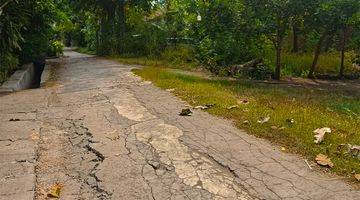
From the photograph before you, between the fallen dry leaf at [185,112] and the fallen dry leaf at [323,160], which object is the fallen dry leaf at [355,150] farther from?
the fallen dry leaf at [185,112]

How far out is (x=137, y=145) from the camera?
577 cm

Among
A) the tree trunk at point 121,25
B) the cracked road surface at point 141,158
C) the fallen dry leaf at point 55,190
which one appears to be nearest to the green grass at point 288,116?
the cracked road surface at point 141,158

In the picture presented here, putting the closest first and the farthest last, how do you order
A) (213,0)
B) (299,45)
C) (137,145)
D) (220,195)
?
(220,195) < (137,145) < (213,0) < (299,45)

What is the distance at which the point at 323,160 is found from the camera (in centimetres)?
496

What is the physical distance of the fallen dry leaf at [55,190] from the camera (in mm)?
4324

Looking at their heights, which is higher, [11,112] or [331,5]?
[331,5]

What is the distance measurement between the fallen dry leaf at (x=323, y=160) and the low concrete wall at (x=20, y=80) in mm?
8390

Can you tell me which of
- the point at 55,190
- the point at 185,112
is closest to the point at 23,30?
the point at 185,112

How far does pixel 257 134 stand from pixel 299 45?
1897 centimetres

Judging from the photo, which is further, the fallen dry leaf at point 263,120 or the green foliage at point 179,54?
the green foliage at point 179,54

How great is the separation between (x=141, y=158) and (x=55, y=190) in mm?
1218

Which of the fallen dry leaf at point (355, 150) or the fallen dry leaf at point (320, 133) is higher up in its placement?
the fallen dry leaf at point (320, 133)

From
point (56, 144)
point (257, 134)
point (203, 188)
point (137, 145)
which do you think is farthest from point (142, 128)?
point (203, 188)

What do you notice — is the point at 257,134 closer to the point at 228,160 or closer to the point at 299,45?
the point at 228,160
